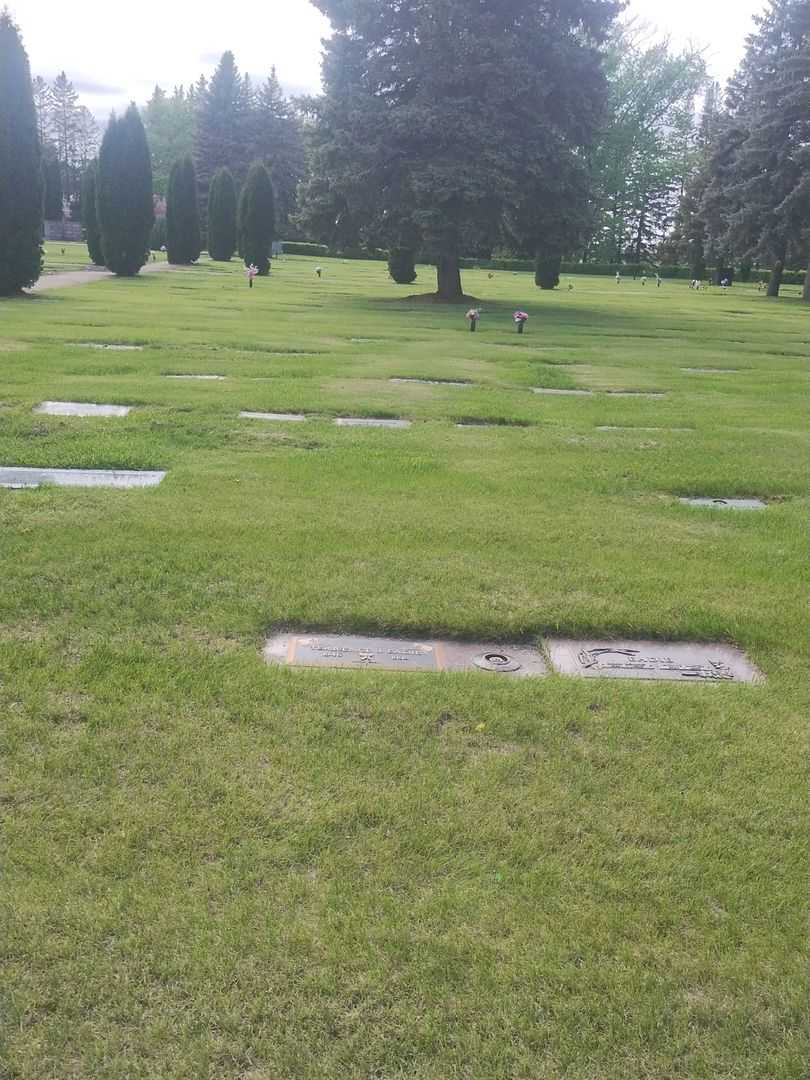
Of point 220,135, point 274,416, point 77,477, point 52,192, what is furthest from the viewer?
point 220,135

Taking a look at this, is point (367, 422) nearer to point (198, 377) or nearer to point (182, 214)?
point (198, 377)

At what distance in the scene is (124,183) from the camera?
81.3 ft

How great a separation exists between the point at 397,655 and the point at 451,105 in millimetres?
19636

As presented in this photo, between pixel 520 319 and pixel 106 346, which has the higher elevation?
pixel 520 319

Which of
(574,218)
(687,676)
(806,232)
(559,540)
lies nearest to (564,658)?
(687,676)

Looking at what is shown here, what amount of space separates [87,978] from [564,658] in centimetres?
214

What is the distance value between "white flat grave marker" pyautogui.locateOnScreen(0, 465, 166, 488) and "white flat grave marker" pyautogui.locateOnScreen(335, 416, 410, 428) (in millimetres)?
2102

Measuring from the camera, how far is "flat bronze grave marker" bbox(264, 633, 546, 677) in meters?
3.37

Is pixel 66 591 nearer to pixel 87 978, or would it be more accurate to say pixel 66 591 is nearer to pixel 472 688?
pixel 472 688

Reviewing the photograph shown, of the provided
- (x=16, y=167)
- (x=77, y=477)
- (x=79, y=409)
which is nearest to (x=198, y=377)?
(x=79, y=409)

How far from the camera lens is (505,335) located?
52.2 ft

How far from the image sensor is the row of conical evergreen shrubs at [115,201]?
1792cm

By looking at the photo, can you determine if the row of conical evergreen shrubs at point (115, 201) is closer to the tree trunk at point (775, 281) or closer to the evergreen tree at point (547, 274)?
the evergreen tree at point (547, 274)

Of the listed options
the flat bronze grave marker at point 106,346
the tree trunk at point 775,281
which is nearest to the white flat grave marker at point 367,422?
the flat bronze grave marker at point 106,346
